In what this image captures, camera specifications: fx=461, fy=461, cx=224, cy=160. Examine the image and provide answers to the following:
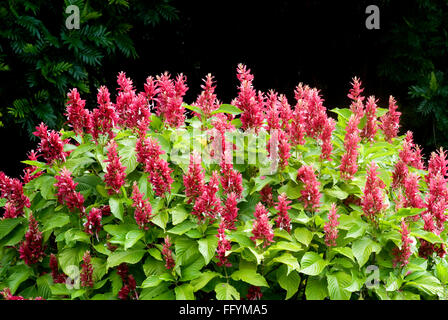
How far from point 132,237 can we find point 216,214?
44cm

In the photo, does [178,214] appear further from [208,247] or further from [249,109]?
[249,109]

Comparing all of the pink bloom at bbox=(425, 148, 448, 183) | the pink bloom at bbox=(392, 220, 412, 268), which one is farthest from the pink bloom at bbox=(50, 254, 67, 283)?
the pink bloom at bbox=(425, 148, 448, 183)

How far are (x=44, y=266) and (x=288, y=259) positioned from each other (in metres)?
1.46

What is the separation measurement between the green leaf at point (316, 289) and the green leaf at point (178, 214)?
28.5 inches

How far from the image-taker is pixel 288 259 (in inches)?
88.2

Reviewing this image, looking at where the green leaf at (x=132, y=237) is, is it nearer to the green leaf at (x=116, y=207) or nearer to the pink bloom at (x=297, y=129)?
the green leaf at (x=116, y=207)

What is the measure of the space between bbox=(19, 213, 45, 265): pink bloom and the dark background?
4470mm

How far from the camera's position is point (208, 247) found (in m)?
2.29

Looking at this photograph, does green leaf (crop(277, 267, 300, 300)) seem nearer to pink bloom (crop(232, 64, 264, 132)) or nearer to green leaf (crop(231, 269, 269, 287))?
green leaf (crop(231, 269, 269, 287))

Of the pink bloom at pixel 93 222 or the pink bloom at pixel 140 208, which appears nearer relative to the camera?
the pink bloom at pixel 140 208

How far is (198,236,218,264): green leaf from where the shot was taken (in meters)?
2.24

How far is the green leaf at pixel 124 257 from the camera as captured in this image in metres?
2.31

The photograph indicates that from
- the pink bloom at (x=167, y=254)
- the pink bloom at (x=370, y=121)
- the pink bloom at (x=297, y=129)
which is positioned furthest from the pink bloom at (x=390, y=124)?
the pink bloom at (x=167, y=254)
